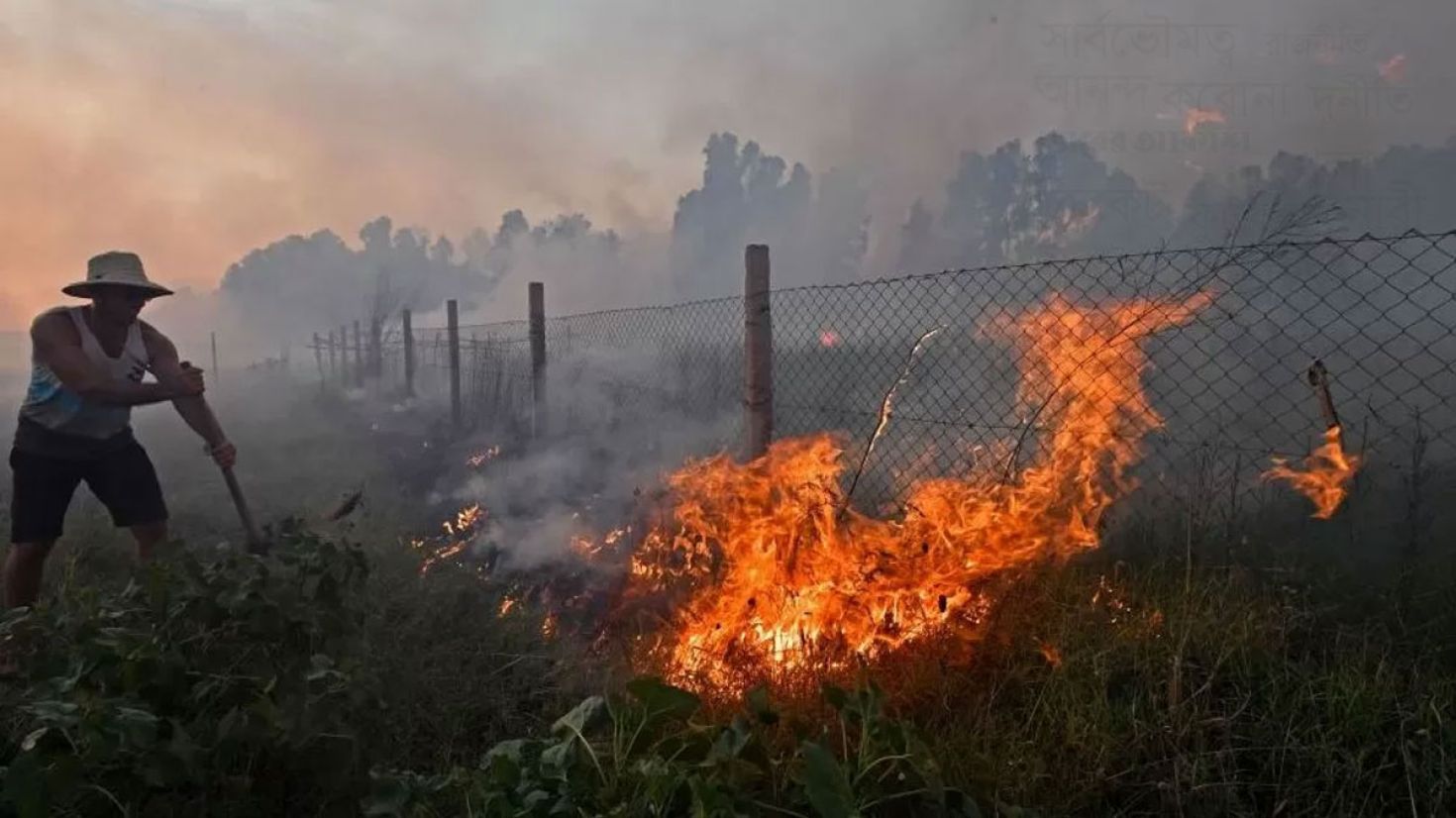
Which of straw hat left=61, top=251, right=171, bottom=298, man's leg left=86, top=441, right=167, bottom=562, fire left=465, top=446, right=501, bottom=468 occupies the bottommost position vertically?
fire left=465, top=446, right=501, bottom=468

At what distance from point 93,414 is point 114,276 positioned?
2.46 ft

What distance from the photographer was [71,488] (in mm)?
4258

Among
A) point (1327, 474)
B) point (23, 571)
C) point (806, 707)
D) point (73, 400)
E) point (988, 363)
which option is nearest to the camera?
point (806, 707)

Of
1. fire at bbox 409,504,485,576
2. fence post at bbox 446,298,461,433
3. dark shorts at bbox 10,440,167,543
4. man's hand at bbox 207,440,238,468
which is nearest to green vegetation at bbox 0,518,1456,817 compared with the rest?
dark shorts at bbox 10,440,167,543

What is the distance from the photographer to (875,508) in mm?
5008

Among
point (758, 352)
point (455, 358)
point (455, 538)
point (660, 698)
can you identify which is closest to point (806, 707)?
point (660, 698)

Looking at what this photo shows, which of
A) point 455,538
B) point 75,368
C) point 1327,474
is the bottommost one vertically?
point 455,538

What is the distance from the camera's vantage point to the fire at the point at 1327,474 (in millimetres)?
3176

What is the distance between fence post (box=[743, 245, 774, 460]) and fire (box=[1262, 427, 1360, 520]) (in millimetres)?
2668

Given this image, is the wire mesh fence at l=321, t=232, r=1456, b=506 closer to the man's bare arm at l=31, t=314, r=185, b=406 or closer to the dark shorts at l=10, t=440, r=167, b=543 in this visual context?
the man's bare arm at l=31, t=314, r=185, b=406

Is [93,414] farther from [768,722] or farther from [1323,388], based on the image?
[1323,388]

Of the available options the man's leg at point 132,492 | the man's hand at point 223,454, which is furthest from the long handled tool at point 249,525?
the man's leg at point 132,492

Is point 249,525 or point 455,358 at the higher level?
point 455,358

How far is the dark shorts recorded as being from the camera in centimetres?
409
